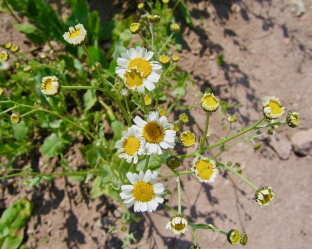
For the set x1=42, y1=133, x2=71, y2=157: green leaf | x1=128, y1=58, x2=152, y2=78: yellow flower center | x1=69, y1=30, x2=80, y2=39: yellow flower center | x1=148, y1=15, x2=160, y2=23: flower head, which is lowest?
x1=42, y1=133, x2=71, y2=157: green leaf

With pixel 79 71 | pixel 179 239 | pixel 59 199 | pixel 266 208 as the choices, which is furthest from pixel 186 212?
pixel 79 71

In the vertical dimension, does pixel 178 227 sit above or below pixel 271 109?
below

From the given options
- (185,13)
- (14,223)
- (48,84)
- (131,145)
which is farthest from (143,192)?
(185,13)

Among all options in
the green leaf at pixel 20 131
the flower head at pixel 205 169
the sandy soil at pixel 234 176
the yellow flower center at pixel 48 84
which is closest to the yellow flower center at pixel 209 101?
the flower head at pixel 205 169

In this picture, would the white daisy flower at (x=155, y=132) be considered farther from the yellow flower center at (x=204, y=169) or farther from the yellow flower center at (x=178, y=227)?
the yellow flower center at (x=178, y=227)

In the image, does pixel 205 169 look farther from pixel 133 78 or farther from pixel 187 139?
pixel 133 78

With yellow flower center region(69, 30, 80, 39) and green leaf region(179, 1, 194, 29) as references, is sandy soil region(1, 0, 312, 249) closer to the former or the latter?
green leaf region(179, 1, 194, 29)

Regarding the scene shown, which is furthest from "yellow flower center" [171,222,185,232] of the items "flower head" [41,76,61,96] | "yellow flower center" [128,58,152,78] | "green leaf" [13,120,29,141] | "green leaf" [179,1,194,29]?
"green leaf" [179,1,194,29]
